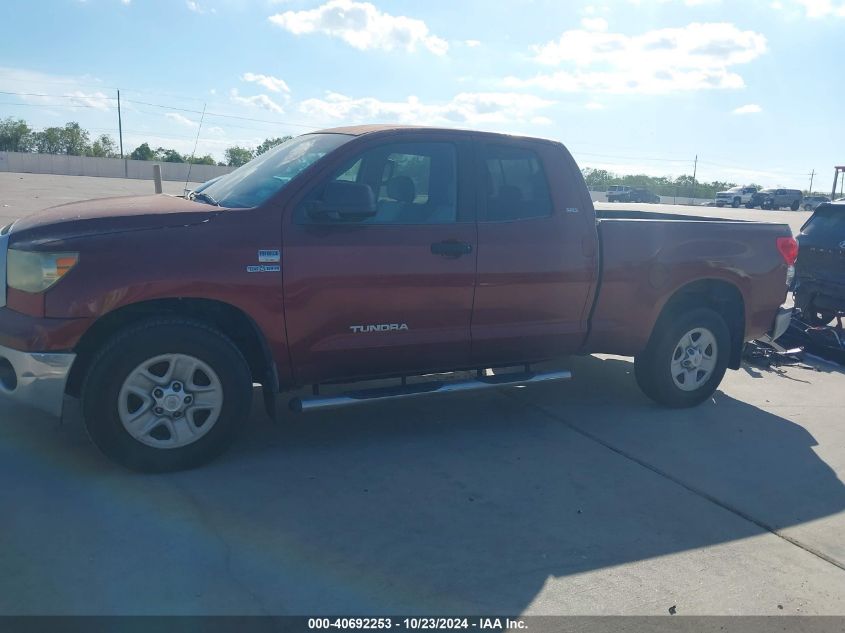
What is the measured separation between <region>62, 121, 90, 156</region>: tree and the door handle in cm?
8869

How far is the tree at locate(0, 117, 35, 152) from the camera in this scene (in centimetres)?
7825

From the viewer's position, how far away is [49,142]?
82625mm

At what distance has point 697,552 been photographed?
3.78 m

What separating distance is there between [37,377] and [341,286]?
1.70m

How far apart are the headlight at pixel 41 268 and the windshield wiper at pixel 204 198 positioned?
3.38ft

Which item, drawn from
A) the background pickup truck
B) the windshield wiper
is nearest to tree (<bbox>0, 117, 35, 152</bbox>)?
the background pickup truck

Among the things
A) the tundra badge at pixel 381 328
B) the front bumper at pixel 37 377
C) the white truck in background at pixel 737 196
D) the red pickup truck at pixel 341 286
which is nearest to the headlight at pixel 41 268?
the red pickup truck at pixel 341 286

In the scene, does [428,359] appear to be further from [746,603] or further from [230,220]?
[746,603]

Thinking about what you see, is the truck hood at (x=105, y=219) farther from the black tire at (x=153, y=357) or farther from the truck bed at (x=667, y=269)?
the truck bed at (x=667, y=269)

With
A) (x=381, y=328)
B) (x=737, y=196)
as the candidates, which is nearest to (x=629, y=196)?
(x=737, y=196)

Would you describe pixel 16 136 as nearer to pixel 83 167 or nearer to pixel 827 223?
pixel 83 167

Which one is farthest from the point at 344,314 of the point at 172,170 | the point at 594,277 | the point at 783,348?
the point at 172,170

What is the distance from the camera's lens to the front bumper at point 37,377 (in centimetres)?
391

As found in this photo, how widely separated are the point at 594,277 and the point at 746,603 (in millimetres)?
2585
